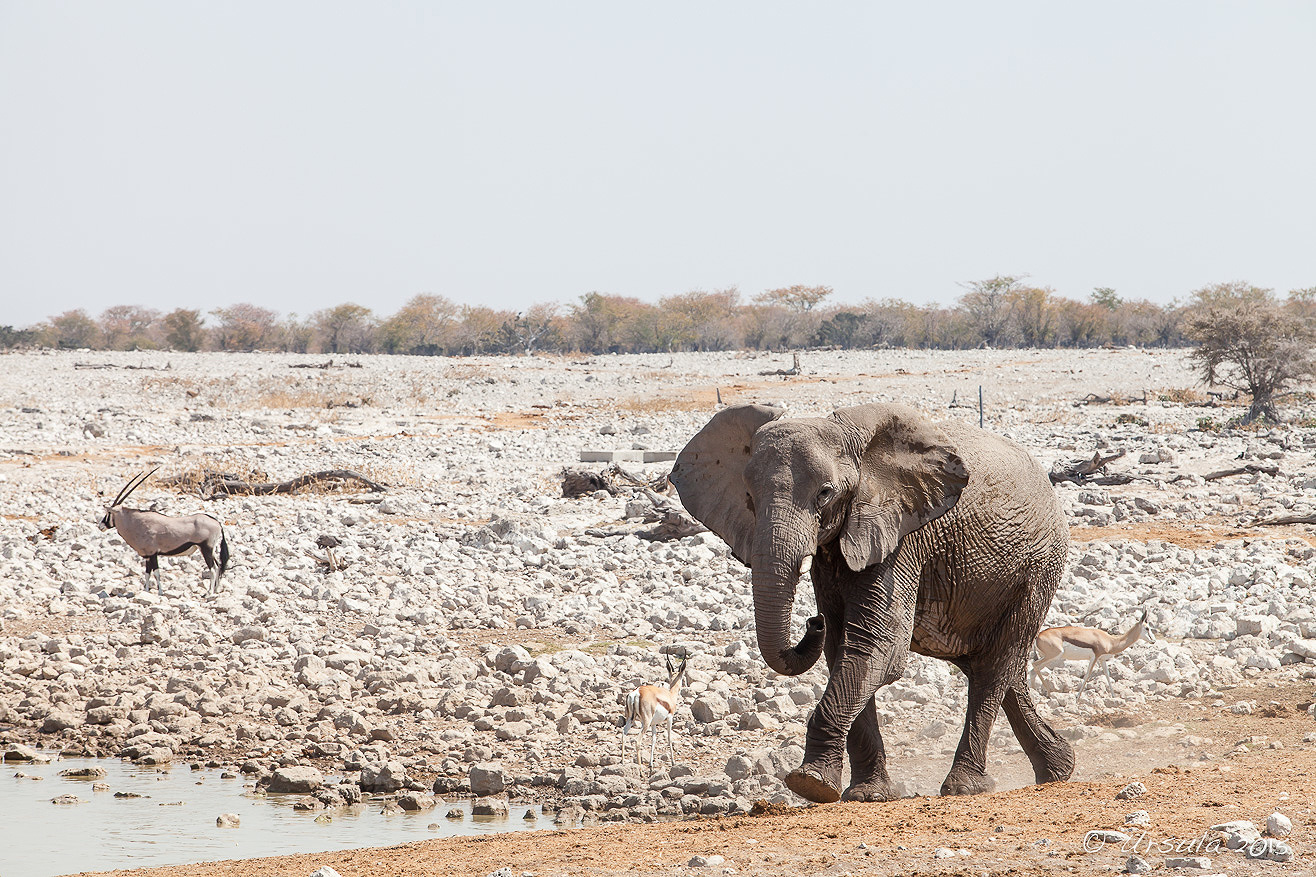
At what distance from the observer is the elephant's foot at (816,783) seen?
5562 mm

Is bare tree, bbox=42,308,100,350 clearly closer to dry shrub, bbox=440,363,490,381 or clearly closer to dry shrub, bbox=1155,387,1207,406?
dry shrub, bbox=440,363,490,381

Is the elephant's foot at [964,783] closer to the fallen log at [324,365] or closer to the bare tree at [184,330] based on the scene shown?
the fallen log at [324,365]

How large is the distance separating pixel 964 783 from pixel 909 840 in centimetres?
161

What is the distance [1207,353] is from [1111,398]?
4.54 metres

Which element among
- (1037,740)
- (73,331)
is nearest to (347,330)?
(73,331)

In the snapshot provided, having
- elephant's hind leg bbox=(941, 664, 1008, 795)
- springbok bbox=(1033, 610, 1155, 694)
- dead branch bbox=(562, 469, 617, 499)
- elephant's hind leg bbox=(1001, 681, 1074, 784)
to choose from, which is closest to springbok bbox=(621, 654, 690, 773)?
elephant's hind leg bbox=(941, 664, 1008, 795)

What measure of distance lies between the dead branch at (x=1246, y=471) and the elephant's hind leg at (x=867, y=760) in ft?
44.9

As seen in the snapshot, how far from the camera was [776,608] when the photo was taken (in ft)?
17.1

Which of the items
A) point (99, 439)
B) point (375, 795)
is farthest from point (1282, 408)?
point (375, 795)

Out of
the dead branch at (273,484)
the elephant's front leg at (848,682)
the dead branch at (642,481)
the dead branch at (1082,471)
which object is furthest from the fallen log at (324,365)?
the elephant's front leg at (848,682)

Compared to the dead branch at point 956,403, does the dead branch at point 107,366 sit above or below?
above

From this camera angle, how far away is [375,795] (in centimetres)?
732

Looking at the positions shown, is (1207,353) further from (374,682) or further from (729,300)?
(729,300)

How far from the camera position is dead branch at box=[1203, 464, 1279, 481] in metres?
18.2
